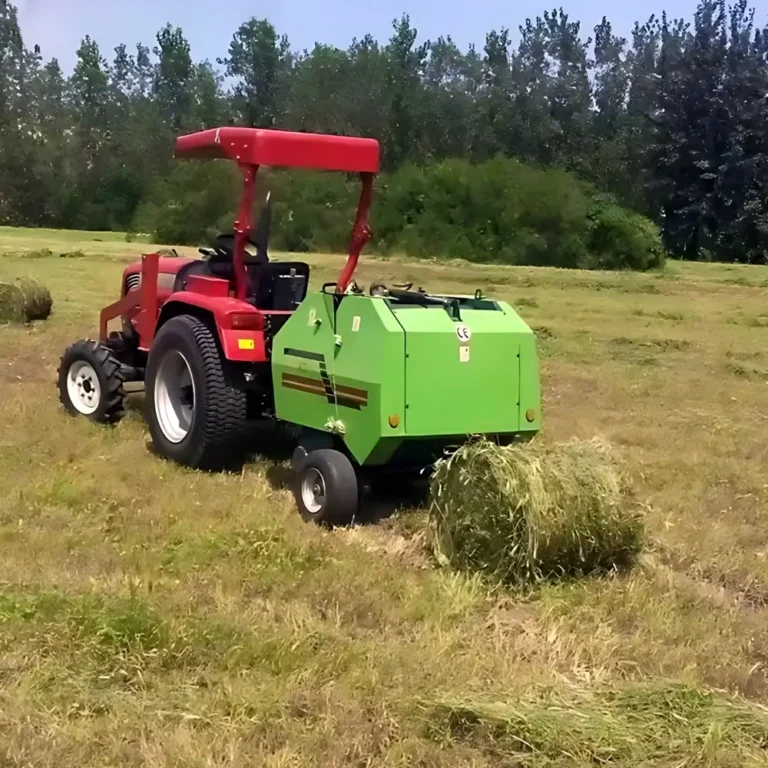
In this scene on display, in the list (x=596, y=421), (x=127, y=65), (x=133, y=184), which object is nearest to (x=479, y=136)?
(x=133, y=184)

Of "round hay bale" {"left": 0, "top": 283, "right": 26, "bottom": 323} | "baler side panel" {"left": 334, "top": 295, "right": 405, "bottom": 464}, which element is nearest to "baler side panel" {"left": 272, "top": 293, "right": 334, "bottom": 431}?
"baler side panel" {"left": 334, "top": 295, "right": 405, "bottom": 464}

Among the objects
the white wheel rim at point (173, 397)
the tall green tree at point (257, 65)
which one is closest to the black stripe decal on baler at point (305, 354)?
the white wheel rim at point (173, 397)

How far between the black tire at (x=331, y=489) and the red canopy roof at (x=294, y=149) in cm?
201

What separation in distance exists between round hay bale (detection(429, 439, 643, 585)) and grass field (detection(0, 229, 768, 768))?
A: 142 millimetres

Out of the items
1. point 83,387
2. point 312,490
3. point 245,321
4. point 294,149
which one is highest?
point 294,149

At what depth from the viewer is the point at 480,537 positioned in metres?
5.34

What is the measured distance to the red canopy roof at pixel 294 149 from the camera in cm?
704

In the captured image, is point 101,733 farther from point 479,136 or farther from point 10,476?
point 479,136

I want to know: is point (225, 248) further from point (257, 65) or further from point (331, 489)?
point (257, 65)

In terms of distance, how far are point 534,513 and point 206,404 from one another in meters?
2.59

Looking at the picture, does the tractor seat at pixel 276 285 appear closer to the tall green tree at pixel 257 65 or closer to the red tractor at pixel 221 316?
the red tractor at pixel 221 316

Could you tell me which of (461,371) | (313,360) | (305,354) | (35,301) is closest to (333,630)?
(461,371)

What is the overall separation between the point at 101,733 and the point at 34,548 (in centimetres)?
201

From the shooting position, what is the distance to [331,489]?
6035 mm
